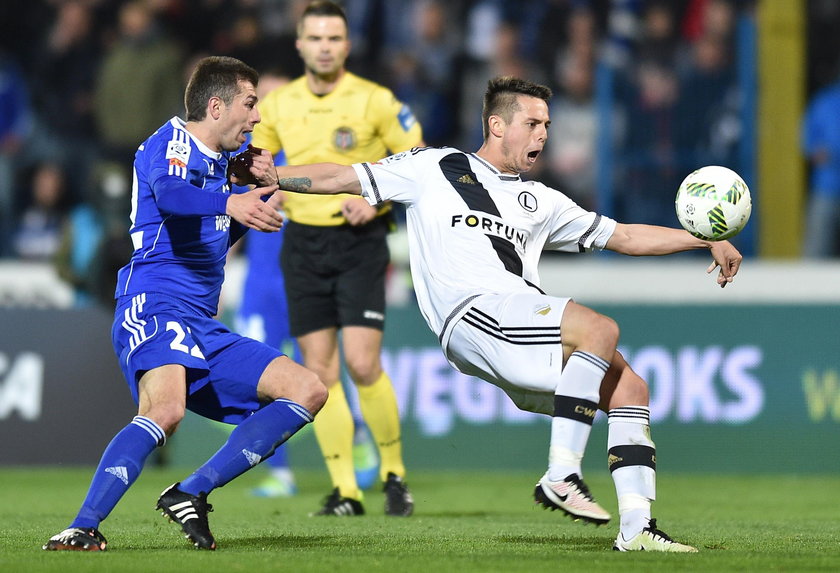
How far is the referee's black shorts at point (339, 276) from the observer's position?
8.77m

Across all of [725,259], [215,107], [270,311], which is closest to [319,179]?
[215,107]

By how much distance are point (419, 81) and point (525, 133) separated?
8.05m

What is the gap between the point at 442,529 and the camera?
7.28 metres

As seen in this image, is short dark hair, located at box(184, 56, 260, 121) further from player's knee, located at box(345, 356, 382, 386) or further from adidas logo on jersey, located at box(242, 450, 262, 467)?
player's knee, located at box(345, 356, 382, 386)

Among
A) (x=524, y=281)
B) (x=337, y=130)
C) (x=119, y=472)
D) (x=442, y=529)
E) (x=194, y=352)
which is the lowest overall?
(x=442, y=529)

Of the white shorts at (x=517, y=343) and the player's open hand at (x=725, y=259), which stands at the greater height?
the player's open hand at (x=725, y=259)

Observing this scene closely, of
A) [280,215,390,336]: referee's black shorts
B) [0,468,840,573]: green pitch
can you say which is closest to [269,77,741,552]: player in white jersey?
[0,468,840,573]: green pitch

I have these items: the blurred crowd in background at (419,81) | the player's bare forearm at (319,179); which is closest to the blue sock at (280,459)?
the blurred crowd in background at (419,81)

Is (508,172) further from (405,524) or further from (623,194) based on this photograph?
(623,194)

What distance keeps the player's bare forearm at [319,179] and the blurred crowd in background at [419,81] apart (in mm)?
5356

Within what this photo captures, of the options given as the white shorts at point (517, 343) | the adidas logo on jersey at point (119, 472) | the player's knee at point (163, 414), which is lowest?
the adidas logo on jersey at point (119, 472)

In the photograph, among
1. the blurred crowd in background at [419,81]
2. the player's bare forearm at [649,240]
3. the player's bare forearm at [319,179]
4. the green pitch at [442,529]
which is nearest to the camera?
the green pitch at [442,529]

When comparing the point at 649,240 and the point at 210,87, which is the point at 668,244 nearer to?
the point at 649,240

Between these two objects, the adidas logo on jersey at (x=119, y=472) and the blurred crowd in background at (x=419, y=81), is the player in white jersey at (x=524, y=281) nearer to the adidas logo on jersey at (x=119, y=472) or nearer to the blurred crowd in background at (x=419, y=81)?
the adidas logo on jersey at (x=119, y=472)
